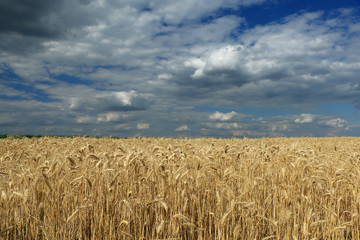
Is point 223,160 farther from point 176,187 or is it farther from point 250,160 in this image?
point 176,187

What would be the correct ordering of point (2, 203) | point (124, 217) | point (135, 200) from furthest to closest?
point (2, 203) < point (135, 200) < point (124, 217)

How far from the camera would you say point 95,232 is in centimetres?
411

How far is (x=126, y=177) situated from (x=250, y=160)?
13.7 ft

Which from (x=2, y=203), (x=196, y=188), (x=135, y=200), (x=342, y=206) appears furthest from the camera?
(x=342, y=206)

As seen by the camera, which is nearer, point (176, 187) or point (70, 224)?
point (70, 224)

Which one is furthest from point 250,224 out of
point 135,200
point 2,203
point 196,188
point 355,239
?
point 2,203

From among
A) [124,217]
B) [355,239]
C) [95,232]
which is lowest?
[355,239]

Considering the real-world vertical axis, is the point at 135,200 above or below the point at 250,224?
above

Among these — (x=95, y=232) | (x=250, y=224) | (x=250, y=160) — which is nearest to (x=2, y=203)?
(x=95, y=232)

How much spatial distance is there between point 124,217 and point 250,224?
1923 mm

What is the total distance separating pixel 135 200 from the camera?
4160mm

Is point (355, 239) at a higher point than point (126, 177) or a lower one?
lower

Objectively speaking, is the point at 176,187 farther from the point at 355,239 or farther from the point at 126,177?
the point at 355,239

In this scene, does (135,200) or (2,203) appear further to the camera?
(2,203)
